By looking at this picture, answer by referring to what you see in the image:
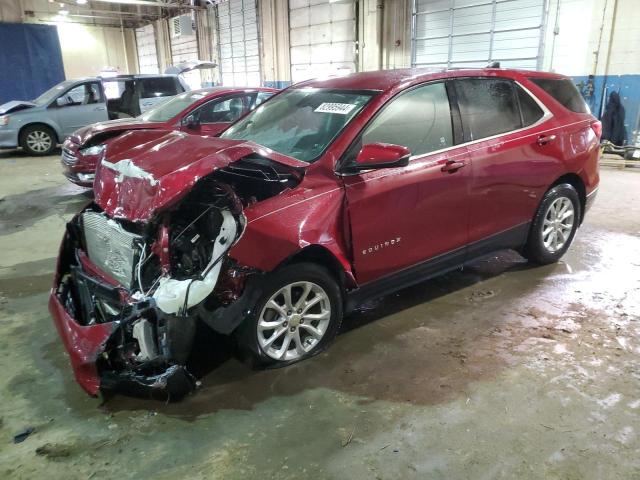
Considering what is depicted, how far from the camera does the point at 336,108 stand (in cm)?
317

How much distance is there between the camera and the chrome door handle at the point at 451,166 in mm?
3180

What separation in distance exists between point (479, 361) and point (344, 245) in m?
1.06

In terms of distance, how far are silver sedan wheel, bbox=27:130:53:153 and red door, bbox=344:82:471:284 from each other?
1013 cm

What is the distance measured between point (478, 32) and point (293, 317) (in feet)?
33.5

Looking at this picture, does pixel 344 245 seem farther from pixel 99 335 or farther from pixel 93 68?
pixel 93 68

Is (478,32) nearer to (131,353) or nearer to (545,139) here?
(545,139)

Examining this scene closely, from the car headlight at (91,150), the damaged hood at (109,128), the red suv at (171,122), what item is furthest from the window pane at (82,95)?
the car headlight at (91,150)

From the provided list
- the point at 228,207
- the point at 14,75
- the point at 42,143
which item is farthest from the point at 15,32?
the point at 228,207

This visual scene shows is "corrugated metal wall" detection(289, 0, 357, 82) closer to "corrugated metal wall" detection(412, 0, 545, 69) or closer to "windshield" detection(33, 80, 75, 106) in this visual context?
"corrugated metal wall" detection(412, 0, 545, 69)

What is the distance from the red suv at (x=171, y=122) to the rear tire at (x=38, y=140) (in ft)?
13.4

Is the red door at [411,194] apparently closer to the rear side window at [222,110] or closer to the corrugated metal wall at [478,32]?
the rear side window at [222,110]

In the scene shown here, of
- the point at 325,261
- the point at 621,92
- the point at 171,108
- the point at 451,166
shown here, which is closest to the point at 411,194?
the point at 451,166

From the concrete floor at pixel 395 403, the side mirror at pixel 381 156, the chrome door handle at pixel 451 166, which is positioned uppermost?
the side mirror at pixel 381 156

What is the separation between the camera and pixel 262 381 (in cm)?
273
